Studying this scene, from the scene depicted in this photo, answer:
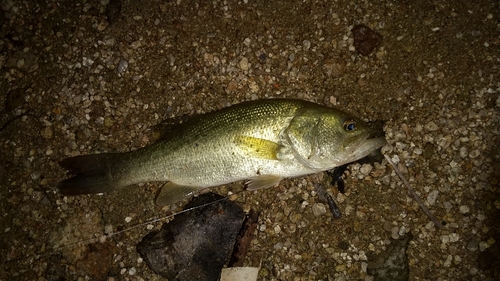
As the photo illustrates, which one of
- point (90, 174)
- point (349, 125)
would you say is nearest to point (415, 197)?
point (349, 125)

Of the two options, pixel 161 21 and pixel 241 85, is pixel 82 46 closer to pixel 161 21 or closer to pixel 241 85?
pixel 161 21

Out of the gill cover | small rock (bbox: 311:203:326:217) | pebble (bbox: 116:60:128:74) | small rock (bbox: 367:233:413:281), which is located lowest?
small rock (bbox: 367:233:413:281)

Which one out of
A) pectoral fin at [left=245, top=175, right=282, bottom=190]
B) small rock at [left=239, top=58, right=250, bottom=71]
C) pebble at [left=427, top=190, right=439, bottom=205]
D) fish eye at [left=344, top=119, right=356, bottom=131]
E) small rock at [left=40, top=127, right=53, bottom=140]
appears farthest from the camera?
small rock at [left=40, top=127, right=53, bottom=140]

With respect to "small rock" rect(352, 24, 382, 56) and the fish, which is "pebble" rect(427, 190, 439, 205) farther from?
"small rock" rect(352, 24, 382, 56)

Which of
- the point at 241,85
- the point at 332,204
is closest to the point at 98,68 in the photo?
the point at 241,85

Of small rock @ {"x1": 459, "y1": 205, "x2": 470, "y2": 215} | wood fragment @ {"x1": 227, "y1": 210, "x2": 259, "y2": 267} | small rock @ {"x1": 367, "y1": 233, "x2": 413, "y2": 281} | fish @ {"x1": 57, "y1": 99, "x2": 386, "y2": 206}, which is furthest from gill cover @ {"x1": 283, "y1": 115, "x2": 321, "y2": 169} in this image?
small rock @ {"x1": 459, "y1": 205, "x2": 470, "y2": 215}

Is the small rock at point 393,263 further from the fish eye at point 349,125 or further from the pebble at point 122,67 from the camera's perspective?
the pebble at point 122,67

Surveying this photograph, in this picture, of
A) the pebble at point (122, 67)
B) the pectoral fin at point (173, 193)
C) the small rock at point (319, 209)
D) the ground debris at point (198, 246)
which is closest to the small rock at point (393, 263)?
the small rock at point (319, 209)
